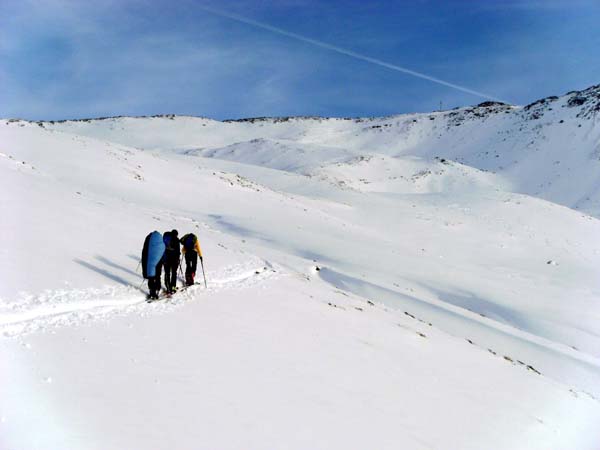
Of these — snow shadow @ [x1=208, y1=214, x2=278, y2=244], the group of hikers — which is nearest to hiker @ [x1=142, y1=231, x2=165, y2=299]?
the group of hikers

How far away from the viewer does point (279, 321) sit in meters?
10.7

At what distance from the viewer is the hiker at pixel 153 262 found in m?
11.1

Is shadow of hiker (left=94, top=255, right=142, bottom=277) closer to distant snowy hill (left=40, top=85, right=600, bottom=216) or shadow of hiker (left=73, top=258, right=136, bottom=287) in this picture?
shadow of hiker (left=73, top=258, right=136, bottom=287)

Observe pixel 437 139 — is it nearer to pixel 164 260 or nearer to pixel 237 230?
pixel 237 230

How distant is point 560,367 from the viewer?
45.2ft

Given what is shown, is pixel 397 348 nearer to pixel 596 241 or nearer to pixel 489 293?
pixel 489 293

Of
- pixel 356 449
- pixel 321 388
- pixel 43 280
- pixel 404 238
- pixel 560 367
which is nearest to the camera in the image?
pixel 356 449

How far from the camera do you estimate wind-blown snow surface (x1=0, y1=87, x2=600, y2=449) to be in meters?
6.00

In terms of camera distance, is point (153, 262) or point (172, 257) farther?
point (172, 257)

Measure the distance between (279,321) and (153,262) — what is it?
10.6ft

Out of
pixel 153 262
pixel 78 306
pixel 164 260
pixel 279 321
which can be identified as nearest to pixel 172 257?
pixel 164 260

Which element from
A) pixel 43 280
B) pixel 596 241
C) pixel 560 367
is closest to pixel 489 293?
pixel 560 367

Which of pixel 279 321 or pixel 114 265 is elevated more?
pixel 114 265

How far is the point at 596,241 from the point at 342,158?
38779 mm
